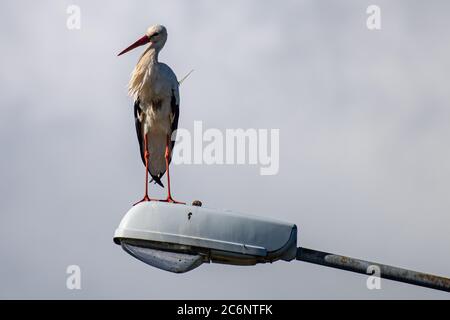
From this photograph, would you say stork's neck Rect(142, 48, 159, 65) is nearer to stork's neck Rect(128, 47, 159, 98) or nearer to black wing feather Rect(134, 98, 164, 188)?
stork's neck Rect(128, 47, 159, 98)

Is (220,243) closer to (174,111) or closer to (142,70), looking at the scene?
(142,70)

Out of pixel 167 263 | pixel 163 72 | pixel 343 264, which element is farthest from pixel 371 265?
pixel 163 72

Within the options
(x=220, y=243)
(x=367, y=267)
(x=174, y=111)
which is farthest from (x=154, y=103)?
(x=367, y=267)

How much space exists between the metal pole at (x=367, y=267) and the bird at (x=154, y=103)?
263 inches

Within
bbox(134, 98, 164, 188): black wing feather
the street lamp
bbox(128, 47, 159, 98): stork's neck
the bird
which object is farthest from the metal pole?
bbox(134, 98, 164, 188): black wing feather

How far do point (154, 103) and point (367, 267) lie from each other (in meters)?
7.49

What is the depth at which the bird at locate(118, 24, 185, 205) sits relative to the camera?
12.1 meters

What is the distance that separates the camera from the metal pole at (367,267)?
4934 millimetres

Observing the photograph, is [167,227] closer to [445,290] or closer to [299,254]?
[299,254]

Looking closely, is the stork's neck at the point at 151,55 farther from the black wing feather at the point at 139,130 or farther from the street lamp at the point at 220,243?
the street lamp at the point at 220,243

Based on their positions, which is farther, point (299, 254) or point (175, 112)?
point (175, 112)

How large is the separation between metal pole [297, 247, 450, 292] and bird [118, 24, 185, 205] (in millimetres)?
6681
